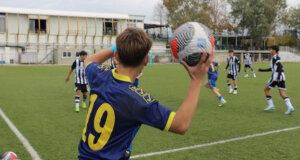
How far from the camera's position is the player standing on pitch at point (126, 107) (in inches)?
79.5

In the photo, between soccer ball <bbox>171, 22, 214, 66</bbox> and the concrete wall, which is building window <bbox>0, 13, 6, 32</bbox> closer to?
the concrete wall

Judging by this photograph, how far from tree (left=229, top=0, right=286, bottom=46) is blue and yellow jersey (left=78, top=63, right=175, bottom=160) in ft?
206

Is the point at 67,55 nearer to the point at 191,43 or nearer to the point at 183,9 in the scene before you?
the point at 183,9

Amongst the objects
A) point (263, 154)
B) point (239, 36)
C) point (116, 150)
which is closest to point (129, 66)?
point (116, 150)

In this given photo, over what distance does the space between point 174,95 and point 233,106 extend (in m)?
3.29

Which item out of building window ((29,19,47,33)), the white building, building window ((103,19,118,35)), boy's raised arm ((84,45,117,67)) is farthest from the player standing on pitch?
building window ((103,19,118,35))

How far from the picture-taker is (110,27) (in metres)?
52.2

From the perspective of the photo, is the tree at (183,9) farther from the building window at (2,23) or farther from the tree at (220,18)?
the building window at (2,23)

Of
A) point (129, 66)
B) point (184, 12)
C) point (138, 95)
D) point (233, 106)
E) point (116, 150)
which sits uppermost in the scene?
point (184, 12)

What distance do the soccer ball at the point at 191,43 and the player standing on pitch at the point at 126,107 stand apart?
17 cm

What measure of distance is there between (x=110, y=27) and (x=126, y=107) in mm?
51454

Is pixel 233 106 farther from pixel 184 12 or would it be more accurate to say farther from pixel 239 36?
pixel 239 36

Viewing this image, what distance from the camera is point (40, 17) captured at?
152 feet

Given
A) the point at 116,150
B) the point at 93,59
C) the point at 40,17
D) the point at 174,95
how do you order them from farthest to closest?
1. the point at 40,17
2. the point at 174,95
3. the point at 93,59
4. the point at 116,150
